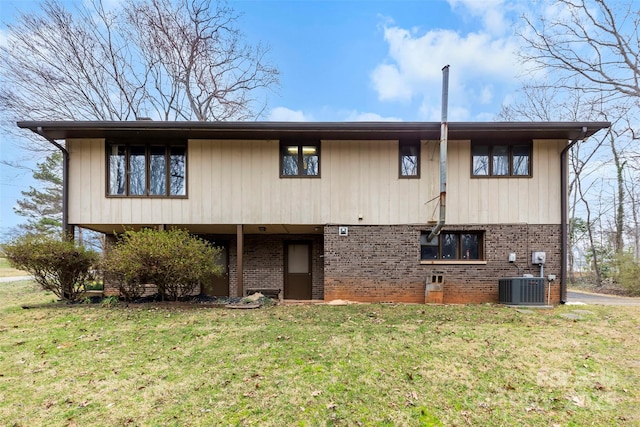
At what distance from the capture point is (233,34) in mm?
15109

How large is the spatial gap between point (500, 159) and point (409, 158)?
2.60 m

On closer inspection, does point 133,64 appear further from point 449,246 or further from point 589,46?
point 589,46

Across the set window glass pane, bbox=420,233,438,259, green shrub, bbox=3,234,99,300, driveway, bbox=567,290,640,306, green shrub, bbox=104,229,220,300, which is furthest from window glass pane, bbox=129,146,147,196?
driveway, bbox=567,290,640,306

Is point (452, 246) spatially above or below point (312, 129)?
below

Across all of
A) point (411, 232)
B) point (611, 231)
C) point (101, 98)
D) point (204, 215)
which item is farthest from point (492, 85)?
point (101, 98)

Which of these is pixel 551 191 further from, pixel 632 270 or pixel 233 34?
pixel 233 34

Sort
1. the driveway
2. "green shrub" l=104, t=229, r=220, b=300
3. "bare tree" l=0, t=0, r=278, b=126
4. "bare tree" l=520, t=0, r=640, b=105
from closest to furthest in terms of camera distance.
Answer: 1. "green shrub" l=104, t=229, r=220, b=300
2. the driveway
3. "bare tree" l=0, t=0, r=278, b=126
4. "bare tree" l=520, t=0, r=640, b=105

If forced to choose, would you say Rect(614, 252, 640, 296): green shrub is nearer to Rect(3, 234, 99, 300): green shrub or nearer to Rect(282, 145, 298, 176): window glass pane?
Rect(282, 145, 298, 176): window glass pane

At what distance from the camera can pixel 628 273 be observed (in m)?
11.1

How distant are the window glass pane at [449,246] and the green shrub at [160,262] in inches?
250

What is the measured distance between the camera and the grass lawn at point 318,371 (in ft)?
9.86

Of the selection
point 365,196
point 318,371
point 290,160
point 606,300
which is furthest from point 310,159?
point 606,300

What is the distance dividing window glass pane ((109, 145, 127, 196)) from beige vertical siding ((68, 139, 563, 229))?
22cm

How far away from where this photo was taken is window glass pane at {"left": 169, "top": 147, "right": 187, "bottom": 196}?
8797mm
